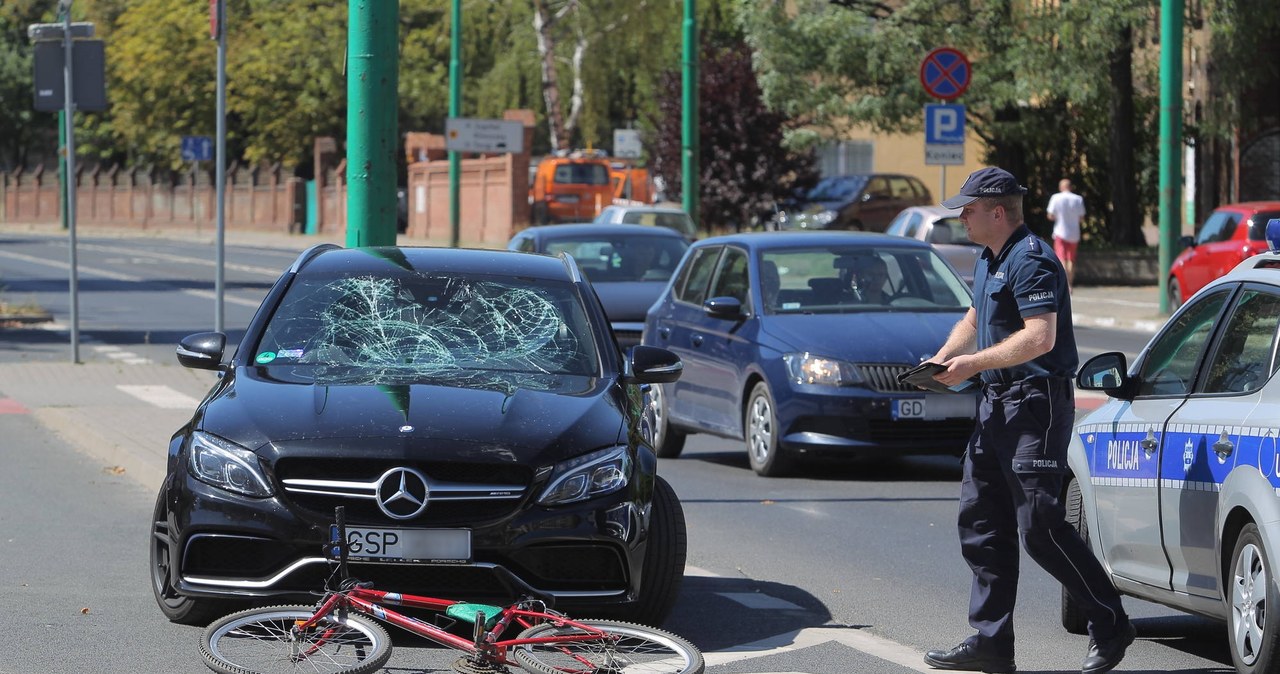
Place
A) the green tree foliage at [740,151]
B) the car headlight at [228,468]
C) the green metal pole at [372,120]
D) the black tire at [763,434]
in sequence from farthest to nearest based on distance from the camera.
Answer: the green tree foliage at [740,151] → the black tire at [763,434] → the green metal pole at [372,120] → the car headlight at [228,468]

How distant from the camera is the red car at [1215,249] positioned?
23.9 meters

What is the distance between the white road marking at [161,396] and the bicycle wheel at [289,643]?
8.71 meters

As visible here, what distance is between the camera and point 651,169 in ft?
167

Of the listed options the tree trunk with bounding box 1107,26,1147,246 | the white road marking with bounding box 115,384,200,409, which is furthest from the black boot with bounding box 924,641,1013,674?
the tree trunk with bounding box 1107,26,1147,246

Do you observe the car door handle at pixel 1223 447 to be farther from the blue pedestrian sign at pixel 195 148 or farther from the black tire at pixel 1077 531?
the blue pedestrian sign at pixel 195 148

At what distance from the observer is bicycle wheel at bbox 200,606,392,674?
6004 mm

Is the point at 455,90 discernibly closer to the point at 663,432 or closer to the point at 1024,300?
the point at 663,432

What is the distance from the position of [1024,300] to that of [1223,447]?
2.40 ft

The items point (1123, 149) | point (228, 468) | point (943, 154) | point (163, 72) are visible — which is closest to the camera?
point (228, 468)

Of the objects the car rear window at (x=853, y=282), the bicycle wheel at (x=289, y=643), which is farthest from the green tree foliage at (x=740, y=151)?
the bicycle wheel at (x=289, y=643)

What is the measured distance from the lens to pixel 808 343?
1184 cm

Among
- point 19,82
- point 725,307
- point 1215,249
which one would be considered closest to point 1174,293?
Answer: point 1215,249

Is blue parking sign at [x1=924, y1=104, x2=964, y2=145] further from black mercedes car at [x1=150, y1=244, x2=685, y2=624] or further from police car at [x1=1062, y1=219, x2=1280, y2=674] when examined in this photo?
black mercedes car at [x1=150, y1=244, x2=685, y2=624]

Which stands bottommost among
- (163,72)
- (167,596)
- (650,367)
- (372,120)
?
(167,596)
